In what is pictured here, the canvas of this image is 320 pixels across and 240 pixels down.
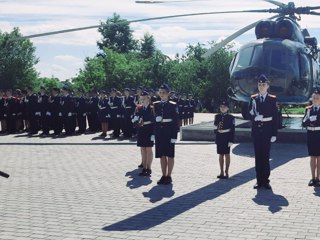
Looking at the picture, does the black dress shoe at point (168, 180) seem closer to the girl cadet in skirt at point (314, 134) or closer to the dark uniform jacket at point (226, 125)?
the dark uniform jacket at point (226, 125)

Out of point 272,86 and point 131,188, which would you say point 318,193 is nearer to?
point 131,188

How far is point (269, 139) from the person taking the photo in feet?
28.9

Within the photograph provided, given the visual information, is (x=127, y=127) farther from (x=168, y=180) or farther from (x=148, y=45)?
(x=148, y=45)

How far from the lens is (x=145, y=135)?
33.2 ft

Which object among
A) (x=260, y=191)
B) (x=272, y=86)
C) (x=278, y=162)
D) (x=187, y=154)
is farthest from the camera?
(x=272, y=86)

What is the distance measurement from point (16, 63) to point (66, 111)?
4255 centimetres

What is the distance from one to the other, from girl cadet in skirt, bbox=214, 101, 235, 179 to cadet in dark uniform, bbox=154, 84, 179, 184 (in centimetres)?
100

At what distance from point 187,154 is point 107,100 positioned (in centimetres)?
588

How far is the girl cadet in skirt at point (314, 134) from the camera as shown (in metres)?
8.91

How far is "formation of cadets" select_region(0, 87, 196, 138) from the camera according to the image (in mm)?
17422

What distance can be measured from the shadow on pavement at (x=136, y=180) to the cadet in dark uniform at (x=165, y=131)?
0.34m

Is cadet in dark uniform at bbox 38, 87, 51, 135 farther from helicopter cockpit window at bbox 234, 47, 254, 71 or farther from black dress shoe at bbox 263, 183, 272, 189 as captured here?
black dress shoe at bbox 263, 183, 272, 189

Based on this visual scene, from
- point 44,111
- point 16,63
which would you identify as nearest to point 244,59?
point 44,111

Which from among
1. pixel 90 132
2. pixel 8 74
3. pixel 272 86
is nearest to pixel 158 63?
pixel 8 74
